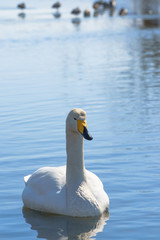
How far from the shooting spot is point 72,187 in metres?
7.80

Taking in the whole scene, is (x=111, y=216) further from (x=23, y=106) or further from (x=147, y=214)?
(x=23, y=106)

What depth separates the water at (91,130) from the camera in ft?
25.2

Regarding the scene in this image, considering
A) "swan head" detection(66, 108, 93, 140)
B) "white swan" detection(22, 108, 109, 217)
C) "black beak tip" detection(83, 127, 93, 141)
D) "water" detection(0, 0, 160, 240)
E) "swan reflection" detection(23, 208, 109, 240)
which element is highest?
"swan head" detection(66, 108, 93, 140)

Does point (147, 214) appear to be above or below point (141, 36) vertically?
above

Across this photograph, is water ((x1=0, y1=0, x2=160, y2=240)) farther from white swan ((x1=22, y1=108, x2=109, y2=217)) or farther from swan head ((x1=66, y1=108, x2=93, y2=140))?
swan head ((x1=66, y1=108, x2=93, y2=140))

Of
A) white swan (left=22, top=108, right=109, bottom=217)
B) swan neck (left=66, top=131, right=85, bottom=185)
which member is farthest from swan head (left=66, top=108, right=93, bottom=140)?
swan neck (left=66, top=131, right=85, bottom=185)

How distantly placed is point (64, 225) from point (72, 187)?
509 millimetres

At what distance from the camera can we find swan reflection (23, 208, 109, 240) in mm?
7294

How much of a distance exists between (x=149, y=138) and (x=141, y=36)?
99.0 feet

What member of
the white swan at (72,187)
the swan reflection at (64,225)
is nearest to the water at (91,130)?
the swan reflection at (64,225)

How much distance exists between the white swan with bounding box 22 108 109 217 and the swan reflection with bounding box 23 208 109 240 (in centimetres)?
8

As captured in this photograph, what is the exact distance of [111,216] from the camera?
784 cm

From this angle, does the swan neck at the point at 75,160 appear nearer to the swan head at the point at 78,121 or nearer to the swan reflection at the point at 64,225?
the swan head at the point at 78,121

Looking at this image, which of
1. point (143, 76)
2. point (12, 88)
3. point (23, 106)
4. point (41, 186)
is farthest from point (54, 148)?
point (143, 76)
